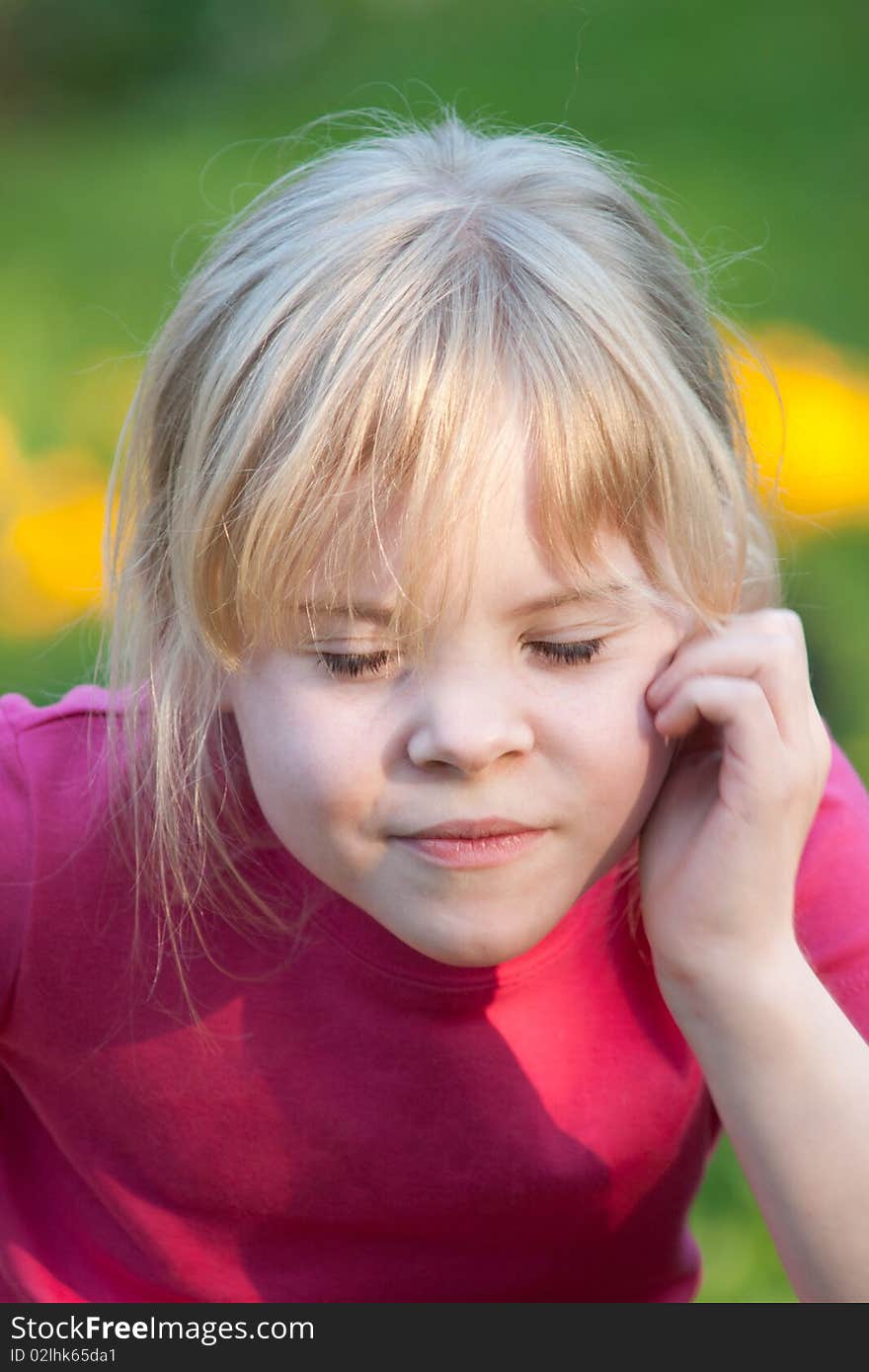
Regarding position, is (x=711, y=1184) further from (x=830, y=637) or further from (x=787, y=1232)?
(x=830, y=637)

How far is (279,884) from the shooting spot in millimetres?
1753

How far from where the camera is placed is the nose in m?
1.39

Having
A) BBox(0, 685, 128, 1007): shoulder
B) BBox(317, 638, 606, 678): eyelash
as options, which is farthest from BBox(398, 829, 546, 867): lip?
BBox(0, 685, 128, 1007): shoulder

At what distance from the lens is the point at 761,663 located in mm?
1573

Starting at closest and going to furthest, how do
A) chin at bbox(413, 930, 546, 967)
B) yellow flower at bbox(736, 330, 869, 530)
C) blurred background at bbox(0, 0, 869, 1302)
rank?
chin at bbox(413, 930, 546, 967)
blurred background at bbox(0, 0, 869, 1302)
yellow flower at bbox(736, 330, 869, 530)

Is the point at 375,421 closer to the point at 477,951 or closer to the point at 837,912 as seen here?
the point at 477,951

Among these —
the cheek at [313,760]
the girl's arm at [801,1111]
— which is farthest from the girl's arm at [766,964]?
the cheek at [313,760]

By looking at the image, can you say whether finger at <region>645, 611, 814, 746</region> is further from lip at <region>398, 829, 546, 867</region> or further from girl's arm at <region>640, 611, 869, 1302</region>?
lip at <region>398, 829, 546, 867</region>

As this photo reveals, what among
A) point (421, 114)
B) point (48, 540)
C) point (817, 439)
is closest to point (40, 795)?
point (48, 540)

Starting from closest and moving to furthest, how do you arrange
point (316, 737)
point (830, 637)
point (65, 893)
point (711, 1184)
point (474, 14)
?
point (316, 737) → point (65, 893) → point (711, 1184) → point (830, 637) → point (474, 14)

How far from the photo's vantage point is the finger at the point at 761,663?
5.07 ft

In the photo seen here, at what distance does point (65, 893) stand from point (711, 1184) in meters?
1.14

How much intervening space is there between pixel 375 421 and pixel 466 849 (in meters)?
0.36

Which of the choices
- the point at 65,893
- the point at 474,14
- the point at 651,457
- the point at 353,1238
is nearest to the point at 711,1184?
the point at 353,1238
